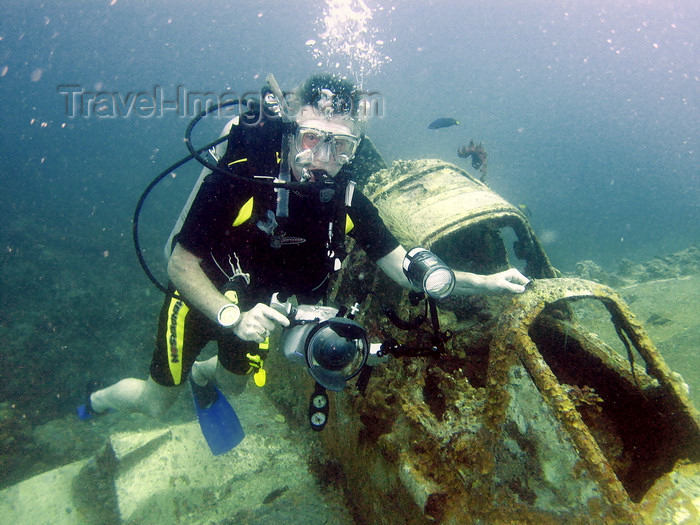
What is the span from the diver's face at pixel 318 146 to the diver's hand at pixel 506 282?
55.3 inches

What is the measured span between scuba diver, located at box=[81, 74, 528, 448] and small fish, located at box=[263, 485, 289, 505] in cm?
111

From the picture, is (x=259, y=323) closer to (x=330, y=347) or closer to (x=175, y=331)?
(x=330, y=347)

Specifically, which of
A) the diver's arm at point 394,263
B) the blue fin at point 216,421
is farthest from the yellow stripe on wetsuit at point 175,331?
the diver's arm at point 394,263

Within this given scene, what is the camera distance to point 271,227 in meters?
2.46

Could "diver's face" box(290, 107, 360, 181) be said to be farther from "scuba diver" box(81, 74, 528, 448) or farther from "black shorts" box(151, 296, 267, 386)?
"black shorts" box(151, 296, 267, 386)

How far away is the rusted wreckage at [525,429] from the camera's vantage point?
1252mm

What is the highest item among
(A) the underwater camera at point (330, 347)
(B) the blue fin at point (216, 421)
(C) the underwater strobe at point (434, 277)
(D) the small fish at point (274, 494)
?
(C) the underwater strobe at point (434, 277)

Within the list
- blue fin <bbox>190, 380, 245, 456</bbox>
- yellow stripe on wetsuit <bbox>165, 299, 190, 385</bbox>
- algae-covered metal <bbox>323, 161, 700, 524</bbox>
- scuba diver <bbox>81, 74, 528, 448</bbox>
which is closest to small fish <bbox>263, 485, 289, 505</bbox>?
algae-covered metal <bbox>323, 161, 700, 524</bbox>

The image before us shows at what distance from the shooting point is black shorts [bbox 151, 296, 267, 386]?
2762mm

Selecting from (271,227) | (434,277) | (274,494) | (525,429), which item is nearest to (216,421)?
(274,494)

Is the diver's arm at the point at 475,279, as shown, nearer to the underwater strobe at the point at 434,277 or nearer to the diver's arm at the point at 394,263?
the diver's arm at the point at 394,263

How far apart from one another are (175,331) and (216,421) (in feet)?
4.34

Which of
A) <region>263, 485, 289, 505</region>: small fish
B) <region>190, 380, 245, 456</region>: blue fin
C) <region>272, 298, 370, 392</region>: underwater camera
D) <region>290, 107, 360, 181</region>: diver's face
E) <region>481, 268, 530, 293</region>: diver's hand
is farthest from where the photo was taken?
<region>190, 380, 245, 456</region>: blue fin

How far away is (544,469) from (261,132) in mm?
2605
